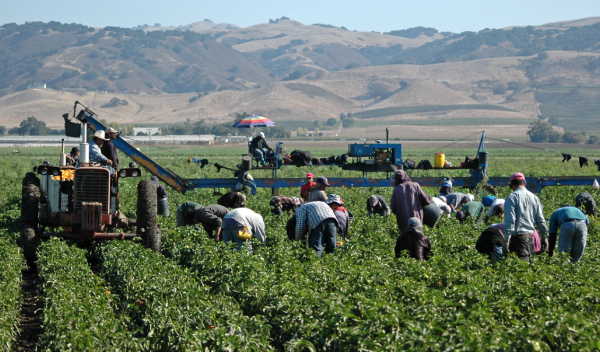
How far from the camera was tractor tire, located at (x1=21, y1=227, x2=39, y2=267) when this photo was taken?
12.3 meters

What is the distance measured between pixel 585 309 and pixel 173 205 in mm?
14248

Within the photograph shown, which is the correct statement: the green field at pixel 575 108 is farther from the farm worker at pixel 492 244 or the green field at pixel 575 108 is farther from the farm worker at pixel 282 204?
the farm worker at pixel 492 244

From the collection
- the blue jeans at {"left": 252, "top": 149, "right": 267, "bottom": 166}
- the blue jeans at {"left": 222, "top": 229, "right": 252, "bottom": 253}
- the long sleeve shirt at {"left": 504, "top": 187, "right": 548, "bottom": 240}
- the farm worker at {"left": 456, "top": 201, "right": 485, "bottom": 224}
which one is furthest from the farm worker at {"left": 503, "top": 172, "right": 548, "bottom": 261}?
the blue jeans at {"left": 252, "top": 149, "right": 267, "bottom": 166}

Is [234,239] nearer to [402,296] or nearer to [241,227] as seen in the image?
[241,227]

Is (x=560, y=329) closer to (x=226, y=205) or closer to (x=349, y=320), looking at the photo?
(x=349, y=320)

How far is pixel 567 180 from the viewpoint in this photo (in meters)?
20.7

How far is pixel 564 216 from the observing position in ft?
35.6

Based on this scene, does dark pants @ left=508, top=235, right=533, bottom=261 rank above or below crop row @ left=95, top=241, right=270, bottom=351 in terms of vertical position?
above

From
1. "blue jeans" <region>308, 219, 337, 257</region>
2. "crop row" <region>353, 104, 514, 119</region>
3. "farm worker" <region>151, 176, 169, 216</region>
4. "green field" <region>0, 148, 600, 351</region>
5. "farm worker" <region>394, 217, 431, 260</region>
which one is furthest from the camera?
"crop row" <region>353, 104, 514, 119</region>

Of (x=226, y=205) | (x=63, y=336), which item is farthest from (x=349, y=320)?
(x=226, y=205)

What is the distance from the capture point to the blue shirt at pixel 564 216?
35.3 feet

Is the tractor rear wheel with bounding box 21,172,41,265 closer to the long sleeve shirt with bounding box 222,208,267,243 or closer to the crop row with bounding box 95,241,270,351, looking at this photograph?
the crop row with bounding box 95,241,270,351

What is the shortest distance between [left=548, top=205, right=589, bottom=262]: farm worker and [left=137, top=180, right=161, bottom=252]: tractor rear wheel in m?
6.57

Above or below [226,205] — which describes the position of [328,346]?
below
